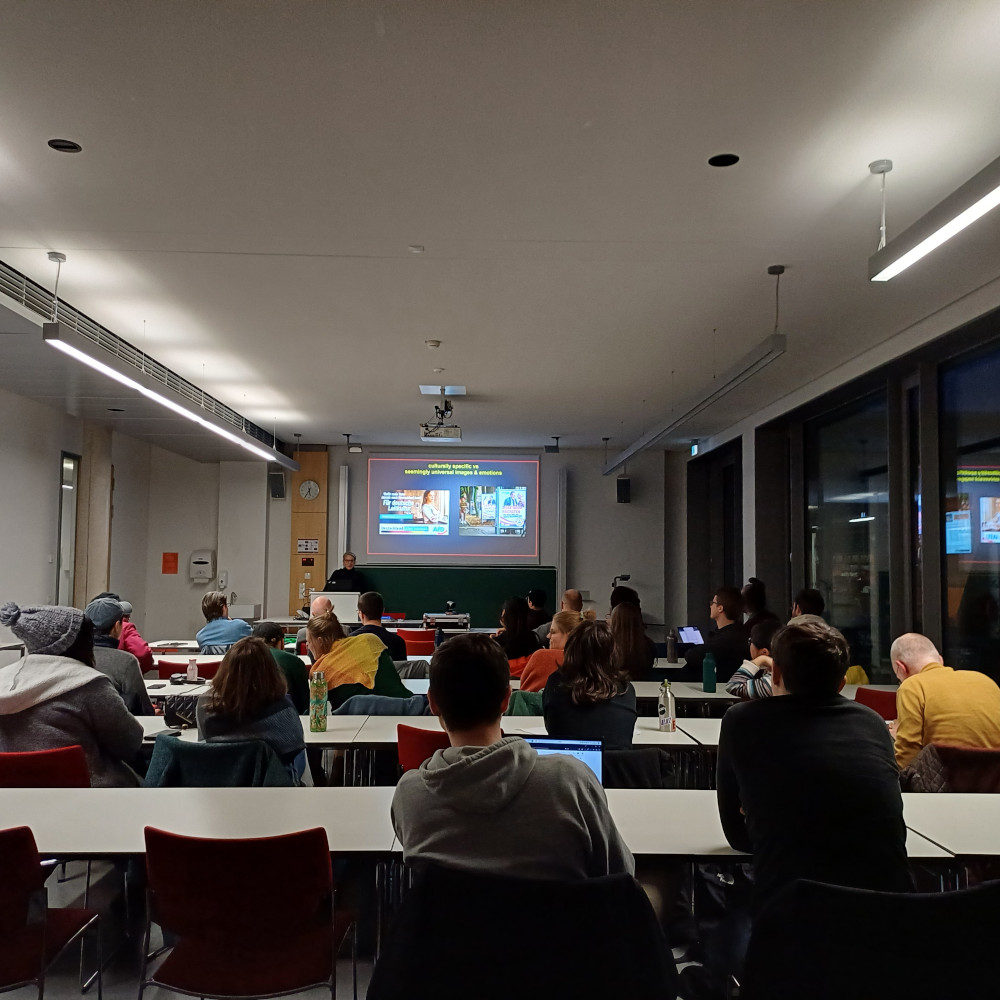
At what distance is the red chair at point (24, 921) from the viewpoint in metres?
2.09

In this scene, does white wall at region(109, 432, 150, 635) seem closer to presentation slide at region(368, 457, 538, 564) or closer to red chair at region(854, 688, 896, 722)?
presentation slide at region(368, 457, 538, 564)

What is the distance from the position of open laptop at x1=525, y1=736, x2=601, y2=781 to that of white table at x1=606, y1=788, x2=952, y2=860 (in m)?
0.14

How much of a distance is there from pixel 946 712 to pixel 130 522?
10.8 m

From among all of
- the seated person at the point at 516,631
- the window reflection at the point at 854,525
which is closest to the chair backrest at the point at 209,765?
the seated person at the point at 516,631

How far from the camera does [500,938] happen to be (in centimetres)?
140

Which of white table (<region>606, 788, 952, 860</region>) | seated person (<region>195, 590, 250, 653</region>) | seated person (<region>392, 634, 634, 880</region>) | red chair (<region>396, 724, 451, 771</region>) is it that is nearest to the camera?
seated person (<region>392, 634, 634, 880</region>)

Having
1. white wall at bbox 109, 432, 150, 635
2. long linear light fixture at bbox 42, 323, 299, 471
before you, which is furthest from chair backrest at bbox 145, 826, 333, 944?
white wall at bbox 109, 432, 150, 635

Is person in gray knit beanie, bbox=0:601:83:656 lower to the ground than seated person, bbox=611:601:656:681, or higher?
higher

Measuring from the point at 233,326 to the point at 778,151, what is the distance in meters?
4.32

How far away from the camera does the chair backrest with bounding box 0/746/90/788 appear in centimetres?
293

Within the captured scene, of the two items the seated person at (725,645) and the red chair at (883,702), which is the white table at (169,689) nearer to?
the seated person at (725,645)

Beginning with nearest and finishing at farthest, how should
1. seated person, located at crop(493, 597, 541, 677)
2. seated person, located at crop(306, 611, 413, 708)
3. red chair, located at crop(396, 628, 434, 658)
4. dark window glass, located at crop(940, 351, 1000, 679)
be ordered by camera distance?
seated person, located at crop(306, 611, 413, 708) → dark window glass, located at crop(940, 351, 1000, 679) → seated person, located at crop(493, 597, 541, 677) → red chair, located at crop(396, 628, 434, 658)

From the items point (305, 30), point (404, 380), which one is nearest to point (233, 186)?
point (305, 30)

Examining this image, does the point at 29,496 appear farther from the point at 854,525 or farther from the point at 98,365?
the point at 854,525
